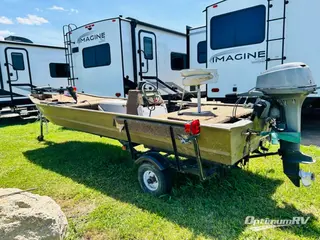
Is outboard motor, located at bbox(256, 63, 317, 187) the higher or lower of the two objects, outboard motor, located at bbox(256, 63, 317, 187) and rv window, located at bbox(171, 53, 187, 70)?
the lower

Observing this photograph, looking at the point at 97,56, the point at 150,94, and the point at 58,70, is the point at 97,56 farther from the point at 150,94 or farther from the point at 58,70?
the point at 150,94

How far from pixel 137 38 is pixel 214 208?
18.0ft

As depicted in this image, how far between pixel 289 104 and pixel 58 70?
9.64 m

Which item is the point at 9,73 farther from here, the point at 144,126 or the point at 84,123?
the point at 144,126

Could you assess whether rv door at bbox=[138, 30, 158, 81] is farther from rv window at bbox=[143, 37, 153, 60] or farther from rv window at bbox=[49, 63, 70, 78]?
rv window at bbox=[49, 63, 70, 78]

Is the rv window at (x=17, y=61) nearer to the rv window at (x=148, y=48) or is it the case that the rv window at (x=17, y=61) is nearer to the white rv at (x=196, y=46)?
the rv window at (x=148, y=48)

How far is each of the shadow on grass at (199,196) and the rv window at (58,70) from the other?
6709 mm

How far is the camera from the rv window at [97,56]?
674cm

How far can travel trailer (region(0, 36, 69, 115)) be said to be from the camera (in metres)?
8.05

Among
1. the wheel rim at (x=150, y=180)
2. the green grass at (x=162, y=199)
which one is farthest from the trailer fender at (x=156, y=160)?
the green grass at (x=162, y=199)

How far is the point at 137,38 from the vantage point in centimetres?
674

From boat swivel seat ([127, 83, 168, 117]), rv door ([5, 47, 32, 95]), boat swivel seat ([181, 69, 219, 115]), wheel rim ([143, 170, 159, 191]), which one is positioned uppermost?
rv door ([5, 47, 32, 95])

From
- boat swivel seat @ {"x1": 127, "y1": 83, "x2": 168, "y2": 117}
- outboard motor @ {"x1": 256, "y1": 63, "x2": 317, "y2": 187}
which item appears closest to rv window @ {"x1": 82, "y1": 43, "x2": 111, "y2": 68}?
boat swivel seat @ {"x1": 127, "y1": 83, "x2": 168, "y2": 117}

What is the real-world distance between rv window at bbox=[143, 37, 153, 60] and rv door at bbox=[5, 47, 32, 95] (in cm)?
465
